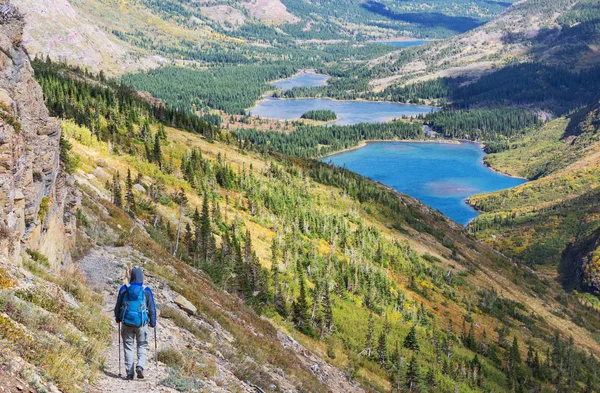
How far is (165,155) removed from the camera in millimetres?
104500

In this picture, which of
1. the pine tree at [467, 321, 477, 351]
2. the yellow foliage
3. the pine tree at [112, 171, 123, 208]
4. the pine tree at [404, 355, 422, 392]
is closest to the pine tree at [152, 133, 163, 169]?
the pine tree at [112, 171, 123, 208]

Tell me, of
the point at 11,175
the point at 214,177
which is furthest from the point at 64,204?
the point at 214,177

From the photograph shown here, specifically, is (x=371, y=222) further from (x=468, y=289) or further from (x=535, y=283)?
(x=535, y=283)

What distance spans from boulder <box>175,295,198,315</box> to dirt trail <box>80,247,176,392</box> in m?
2.86

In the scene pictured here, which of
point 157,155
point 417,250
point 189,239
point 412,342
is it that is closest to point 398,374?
point 412,342

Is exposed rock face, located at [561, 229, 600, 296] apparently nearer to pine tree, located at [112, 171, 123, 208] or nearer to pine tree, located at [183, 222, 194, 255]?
pine tree, located at [183, 222, 194, 255]

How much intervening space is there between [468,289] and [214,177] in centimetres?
5063

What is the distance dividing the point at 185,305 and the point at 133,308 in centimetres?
1135

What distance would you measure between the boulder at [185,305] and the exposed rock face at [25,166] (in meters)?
5.51

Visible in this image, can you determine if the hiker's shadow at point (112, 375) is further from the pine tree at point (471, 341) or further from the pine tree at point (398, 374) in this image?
the pine tree at point (471, 341)

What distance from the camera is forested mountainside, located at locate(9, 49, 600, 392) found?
2024 inches

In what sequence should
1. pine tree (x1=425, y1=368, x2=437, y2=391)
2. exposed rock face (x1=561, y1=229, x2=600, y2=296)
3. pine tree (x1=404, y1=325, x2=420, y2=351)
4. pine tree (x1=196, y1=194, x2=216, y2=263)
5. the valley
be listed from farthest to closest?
exposed rock face (x1=561, y1=229, x2=600, y2=296), pine tree (x1=404, y1=325, x2=420, y2=351), pine tree (x1=196, y1=194, x2=216, y2=263), pine tree (x1=425, y1=368, x2=437, y2=391), the valley


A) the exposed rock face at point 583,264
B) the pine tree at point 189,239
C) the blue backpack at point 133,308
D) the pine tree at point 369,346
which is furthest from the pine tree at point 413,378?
the exposed rock face at point 583,264

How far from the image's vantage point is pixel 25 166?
69.5ft
